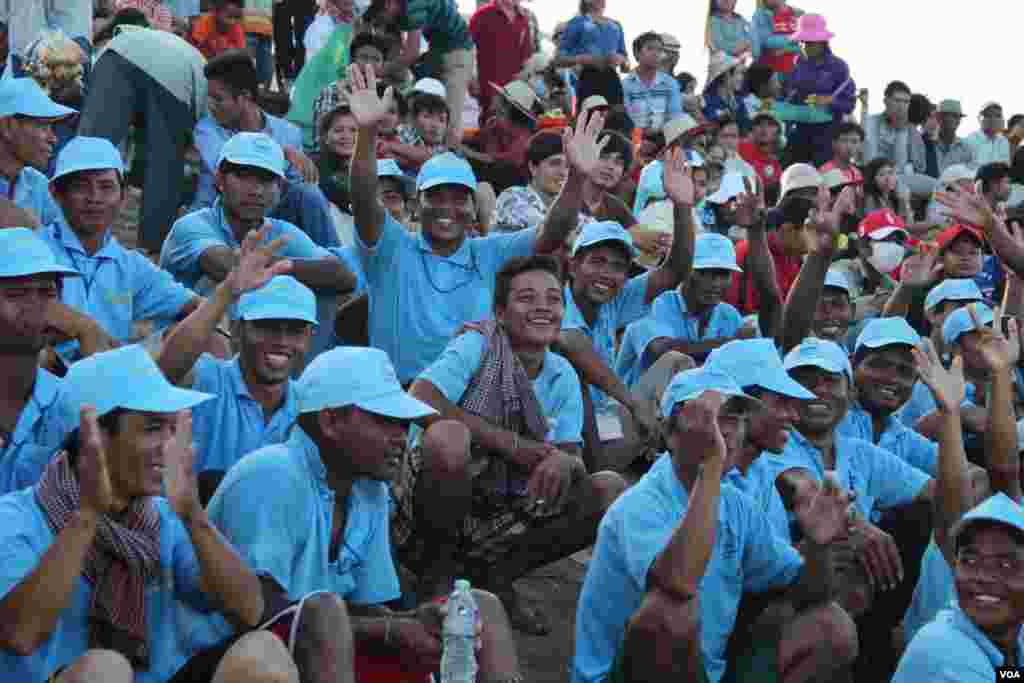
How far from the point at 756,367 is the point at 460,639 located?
1826 mm

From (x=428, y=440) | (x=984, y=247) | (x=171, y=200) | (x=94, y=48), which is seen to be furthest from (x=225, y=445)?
(x=984, y=247)

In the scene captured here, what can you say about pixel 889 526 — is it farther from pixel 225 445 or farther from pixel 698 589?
pixel 225 445

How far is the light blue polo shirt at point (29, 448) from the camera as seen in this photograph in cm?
514

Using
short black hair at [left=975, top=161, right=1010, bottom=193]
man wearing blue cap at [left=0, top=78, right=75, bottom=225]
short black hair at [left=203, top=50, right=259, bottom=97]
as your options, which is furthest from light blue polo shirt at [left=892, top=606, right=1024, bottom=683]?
short black hair at [left=975, top=161, right=1010, bottom=193]

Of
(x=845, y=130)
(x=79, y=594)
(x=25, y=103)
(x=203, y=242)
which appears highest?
(x=25, y=103)

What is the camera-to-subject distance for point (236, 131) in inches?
366

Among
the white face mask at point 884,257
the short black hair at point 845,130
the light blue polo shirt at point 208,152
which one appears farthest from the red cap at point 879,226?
the light blue polo shirt at point 208,152

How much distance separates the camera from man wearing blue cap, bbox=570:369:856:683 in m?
5.41

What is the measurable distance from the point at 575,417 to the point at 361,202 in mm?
1368

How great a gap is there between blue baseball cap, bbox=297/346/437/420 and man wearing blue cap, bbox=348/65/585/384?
233 centimetres

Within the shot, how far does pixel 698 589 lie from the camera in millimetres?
5742

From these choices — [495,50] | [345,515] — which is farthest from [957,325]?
[495,50]

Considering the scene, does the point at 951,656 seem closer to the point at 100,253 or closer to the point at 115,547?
the point at 115,547

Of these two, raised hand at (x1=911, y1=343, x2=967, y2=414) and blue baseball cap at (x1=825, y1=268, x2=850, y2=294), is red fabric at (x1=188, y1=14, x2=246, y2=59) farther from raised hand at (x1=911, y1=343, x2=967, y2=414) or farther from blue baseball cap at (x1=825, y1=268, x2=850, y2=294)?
raised hand at (x1=911, y1=343, x2=967, y2=414)
